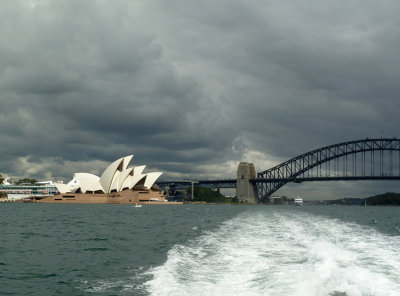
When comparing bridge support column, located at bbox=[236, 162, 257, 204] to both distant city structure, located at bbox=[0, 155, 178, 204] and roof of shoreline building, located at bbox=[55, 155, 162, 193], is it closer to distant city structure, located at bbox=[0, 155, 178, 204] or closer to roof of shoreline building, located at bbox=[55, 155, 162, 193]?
distant city structure, located at bbox=[0, 155, 178, 204]

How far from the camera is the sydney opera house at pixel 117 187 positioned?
136 metres

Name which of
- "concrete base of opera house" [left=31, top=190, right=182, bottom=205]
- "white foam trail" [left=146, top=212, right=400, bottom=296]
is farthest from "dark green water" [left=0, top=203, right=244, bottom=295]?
"concrete base of opera house" [left=31, top=190, right=182, bottom=205]

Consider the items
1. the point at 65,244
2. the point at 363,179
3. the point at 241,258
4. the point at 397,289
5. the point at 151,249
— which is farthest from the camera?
the point at 363,179

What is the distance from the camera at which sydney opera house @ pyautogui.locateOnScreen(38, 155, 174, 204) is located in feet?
446

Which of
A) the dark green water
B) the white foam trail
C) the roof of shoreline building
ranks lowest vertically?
the dark green water

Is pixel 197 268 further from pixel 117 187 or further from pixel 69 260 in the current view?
pixel 117 187

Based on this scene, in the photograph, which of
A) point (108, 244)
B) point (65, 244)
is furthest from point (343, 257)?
point (65, 244)

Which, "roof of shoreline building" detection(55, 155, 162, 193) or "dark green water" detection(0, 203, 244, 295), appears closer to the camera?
"dark green water" detection(0, 203, 244, 295)

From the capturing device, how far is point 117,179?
138125 mm

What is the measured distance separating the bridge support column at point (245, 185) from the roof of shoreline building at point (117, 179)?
119ft

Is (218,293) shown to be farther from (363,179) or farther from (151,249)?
(363,179)

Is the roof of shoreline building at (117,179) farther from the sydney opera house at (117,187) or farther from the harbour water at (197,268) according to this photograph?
the harbour water at (197,268)

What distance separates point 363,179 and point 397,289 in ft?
426

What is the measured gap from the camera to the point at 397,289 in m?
10.1
